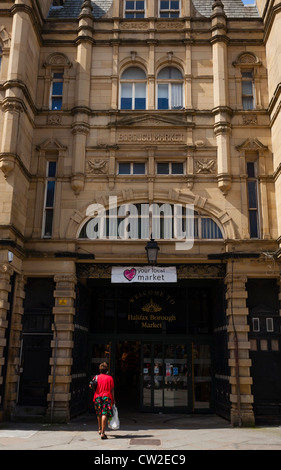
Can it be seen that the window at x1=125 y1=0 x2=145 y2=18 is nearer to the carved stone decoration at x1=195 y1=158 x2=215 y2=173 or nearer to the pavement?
the carved stone decoration at x1=195 y1=158 x2=215 y2=173

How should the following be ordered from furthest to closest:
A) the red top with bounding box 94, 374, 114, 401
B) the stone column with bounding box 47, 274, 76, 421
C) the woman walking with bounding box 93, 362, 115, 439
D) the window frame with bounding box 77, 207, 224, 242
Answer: the window frame with bounding box 77, 207, 224, 242
the stone column with bounding box 47, 274, 76, 421
the red top with bounding box 94, 374, 114, 401
the woman walking with bounding box 93, 362, 115, 439

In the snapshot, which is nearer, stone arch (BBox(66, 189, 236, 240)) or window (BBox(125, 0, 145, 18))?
stone arch (BBox(66, 189, 236, 240))

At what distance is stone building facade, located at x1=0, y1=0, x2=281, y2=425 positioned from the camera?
1470cm

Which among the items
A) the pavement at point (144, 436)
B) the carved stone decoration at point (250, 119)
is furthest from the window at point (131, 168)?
the pavement at point (144, 436)

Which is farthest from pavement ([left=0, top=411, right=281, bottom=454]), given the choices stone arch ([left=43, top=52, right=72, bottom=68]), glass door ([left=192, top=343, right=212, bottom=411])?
stone arch ([left=43, top=52, right=72, bottom=68])

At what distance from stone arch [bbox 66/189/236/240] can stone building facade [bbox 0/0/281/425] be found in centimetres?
5

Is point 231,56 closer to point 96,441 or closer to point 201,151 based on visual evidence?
point 201,151

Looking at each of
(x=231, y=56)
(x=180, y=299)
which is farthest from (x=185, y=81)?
(x=180, y=299)

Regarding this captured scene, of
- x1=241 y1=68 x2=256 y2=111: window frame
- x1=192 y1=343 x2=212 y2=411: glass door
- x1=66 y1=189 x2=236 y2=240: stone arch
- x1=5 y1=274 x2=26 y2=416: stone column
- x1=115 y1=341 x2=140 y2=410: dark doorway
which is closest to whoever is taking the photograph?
x1=5 y1=274 x2=26 y2=416: stone column

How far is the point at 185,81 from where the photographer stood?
1739cm

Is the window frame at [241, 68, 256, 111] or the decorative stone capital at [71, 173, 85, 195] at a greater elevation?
the window frame at [241, 68, 256, 111]

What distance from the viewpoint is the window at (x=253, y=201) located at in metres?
15.9

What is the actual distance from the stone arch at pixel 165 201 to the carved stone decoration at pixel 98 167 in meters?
0.91

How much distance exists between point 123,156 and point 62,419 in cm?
918
